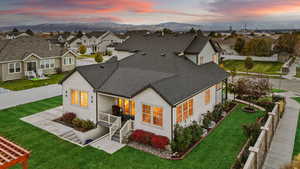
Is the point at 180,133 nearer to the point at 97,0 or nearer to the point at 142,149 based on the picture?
the point at 142,149

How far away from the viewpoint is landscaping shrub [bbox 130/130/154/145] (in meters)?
13.5

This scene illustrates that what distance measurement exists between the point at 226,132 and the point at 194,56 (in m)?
8.12

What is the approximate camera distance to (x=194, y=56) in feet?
69.6

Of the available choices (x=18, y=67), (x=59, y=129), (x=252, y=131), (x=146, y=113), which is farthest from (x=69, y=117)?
(x=18, y=67)

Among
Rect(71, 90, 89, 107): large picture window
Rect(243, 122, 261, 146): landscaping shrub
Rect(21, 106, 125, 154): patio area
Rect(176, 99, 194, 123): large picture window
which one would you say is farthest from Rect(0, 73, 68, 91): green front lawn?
Rect(243, 122, 261, 146): landscaping shrub

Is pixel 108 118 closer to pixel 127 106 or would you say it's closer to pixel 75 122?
pixel 127 106

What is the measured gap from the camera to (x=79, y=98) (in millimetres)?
16812

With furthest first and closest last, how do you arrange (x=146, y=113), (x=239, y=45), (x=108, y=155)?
(x=239, y=45), (x=146, y=113), (x=108, y=155)

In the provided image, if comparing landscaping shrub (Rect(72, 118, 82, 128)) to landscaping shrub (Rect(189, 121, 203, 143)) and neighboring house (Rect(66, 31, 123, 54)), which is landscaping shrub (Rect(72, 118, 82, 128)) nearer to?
landscaping shrub (Rect(189, 121, 203, 143))

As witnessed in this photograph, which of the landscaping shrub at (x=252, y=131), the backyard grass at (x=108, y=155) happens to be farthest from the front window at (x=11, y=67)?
the landscaping shrub at (x=252, y=131)

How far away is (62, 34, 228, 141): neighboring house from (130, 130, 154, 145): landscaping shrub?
31cm

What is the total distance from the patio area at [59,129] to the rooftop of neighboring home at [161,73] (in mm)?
3170

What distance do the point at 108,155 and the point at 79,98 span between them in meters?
5.86

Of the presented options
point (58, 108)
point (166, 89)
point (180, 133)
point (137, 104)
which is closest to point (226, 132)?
point (180, 133)
